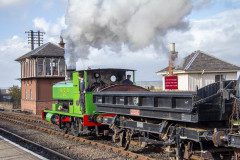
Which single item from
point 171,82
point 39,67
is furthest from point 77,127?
point 39,67

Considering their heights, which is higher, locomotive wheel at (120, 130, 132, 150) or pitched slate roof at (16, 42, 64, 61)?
pitched slate roof at (16, 42, 64, 61)

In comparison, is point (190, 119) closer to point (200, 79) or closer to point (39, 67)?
point (200, 79)

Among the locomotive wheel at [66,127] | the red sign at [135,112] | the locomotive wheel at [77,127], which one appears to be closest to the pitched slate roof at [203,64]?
the locomotive wheel at [66,127]

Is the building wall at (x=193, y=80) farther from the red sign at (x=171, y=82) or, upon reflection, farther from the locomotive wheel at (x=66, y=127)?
the locomotive wheel at (x=66, y=127)

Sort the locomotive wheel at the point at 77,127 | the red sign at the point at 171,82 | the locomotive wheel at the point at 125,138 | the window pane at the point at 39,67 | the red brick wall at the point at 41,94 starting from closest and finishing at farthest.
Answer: the locomotive wheel at the point at 125,138
the locomotive wheel at the point at 77,127
the red sign at the point at 171,82
the red brick wall at the point at 41,94
the window pane at the point at 39,67

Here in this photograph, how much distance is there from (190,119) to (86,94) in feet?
20.9

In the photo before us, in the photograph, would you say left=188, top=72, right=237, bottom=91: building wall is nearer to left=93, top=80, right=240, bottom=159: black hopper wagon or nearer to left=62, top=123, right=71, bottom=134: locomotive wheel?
left=62, top=123, right=71, bottom=134: locomotive wheel

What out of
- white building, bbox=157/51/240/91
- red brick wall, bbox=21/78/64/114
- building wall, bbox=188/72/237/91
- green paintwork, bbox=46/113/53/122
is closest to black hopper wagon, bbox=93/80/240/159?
green paintwork, bbox=46/113/53/122

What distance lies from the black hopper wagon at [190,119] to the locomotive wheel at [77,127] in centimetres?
398

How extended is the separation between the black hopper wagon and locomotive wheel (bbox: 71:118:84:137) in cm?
398

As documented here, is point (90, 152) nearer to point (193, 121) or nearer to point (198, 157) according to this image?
point (198, 157)

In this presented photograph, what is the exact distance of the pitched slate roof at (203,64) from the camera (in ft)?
96.6

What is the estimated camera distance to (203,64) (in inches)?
1201

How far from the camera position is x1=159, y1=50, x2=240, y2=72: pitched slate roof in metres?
29.5
